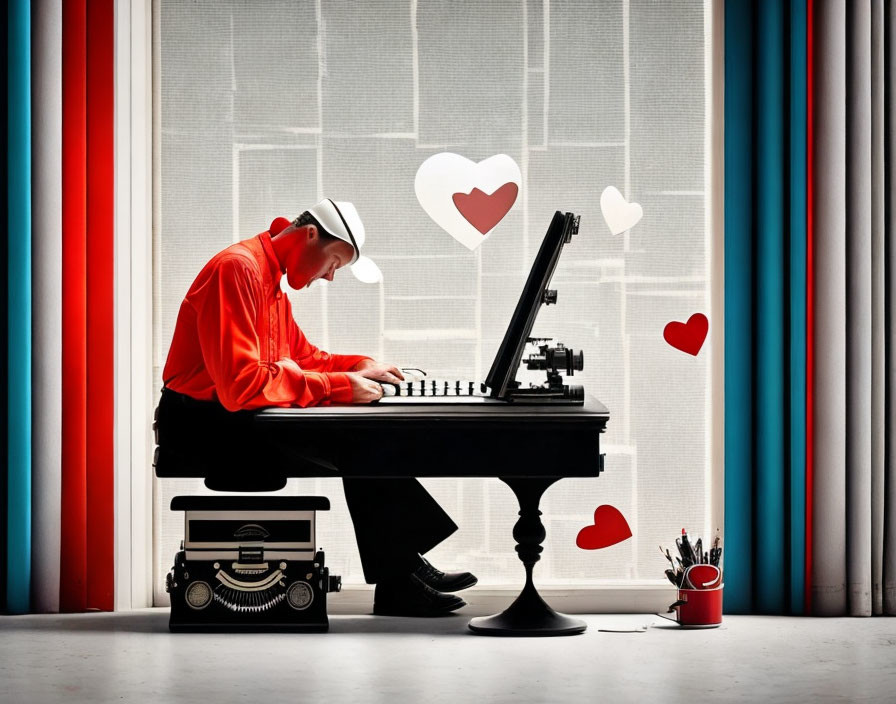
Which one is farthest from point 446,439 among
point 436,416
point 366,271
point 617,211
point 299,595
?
point 617,211

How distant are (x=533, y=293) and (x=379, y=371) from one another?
532mm

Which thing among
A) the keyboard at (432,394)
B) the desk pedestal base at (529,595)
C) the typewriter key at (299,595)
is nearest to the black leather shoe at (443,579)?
the desk pedestal base at (529,595)

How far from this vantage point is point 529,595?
9.99 ft

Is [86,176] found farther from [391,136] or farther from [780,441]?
[780,441]

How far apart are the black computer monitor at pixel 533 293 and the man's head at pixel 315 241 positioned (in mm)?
553

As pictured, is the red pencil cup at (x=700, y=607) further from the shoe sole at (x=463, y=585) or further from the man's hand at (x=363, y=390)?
the man's hand at (x=363, y=390)

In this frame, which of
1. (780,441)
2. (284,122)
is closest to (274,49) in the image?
(284,122)

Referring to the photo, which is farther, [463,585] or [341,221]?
[463,585]

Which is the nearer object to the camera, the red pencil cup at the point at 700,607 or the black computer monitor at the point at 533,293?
the black computer monitor at the point at 533,293

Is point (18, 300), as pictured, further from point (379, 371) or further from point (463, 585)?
point (463, 585)

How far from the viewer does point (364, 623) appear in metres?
3.22

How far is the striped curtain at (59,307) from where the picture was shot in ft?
10.6

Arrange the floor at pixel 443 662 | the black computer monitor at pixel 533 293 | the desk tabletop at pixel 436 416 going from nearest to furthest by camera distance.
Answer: the floor at pixel 443 662 → the desk tabletop at pixel 436 416 → the black computer monitor at pixel 533 293

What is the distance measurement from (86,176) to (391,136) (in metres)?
0.97
